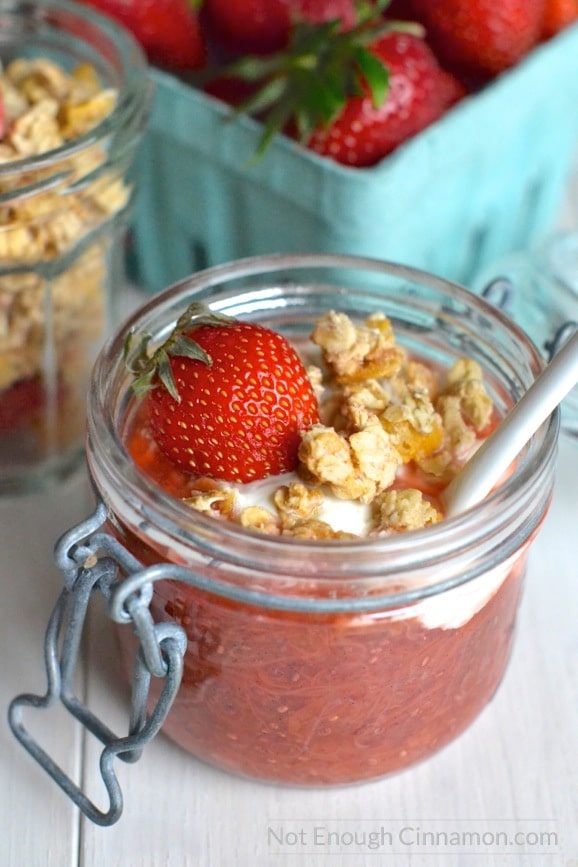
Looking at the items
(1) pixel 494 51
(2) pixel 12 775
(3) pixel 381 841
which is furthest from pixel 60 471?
(1) pixel 494 51

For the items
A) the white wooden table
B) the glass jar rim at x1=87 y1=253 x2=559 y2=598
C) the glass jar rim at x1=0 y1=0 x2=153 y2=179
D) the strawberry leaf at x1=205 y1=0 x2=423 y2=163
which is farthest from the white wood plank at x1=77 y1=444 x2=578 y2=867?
the strawberry leaf at x1=205 y1=0 x2=423 y2=163

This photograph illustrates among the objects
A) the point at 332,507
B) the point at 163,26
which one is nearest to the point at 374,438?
the point at 332,507

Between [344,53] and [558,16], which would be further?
[558,16]

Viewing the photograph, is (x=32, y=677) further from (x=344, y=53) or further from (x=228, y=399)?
(x=344, y=53)

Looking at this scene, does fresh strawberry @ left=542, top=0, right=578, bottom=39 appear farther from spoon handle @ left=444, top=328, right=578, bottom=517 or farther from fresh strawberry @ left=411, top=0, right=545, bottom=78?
spoon handle @ left=444, top=328, right=578, bottom=517

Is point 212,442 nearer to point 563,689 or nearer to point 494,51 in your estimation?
point 563,689

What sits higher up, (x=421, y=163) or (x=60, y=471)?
(x=421, y=163)

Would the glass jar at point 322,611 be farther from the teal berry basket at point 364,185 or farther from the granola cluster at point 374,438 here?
the teal berry basket at point 364,185
